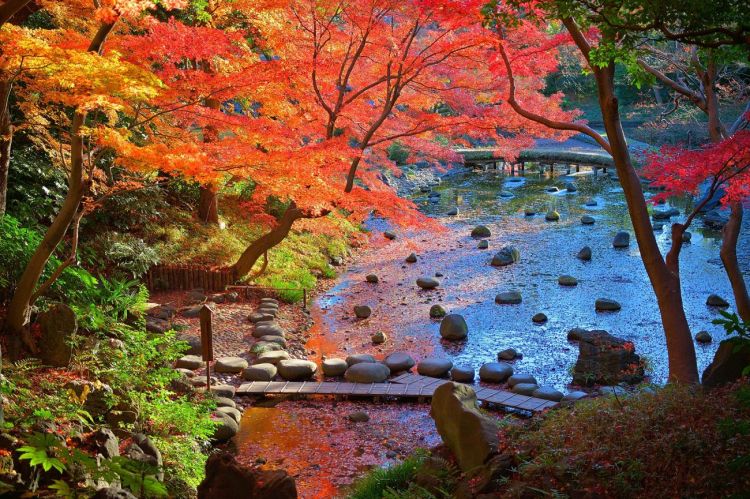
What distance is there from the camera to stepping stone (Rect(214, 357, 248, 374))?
412 inches

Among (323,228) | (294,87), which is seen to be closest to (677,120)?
(323,228)

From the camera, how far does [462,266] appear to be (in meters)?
17.7

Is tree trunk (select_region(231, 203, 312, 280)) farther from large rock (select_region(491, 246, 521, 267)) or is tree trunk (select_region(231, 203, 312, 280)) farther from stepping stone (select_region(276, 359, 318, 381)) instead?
large rock (select_region(491, 246, 521, 267))

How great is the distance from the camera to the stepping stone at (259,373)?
1016 centimetres

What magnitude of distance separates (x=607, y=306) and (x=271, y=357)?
7.06 m

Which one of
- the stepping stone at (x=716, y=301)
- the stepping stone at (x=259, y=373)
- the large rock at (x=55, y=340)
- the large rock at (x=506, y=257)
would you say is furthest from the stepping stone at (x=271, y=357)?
the stepping stone at (x=716, y=301)

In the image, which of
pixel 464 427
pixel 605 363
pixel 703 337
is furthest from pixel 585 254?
pixel 464 427

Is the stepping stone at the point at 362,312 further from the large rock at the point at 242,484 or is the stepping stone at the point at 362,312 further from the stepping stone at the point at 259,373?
the large rock at the point at 242,484

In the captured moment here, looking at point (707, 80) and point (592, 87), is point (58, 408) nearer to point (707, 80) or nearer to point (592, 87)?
point (707, 80)

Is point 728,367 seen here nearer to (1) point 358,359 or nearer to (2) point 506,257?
(1) point 358,359

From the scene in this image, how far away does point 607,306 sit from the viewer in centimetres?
1380

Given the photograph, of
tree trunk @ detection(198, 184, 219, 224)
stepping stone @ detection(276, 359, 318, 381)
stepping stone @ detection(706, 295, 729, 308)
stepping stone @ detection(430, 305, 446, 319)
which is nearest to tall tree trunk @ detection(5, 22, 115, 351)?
stepping stone @ detection(276, 359, 318, 381)

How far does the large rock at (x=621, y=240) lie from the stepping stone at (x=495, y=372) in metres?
9.63

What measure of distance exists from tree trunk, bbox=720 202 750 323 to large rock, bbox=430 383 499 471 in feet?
15.1
